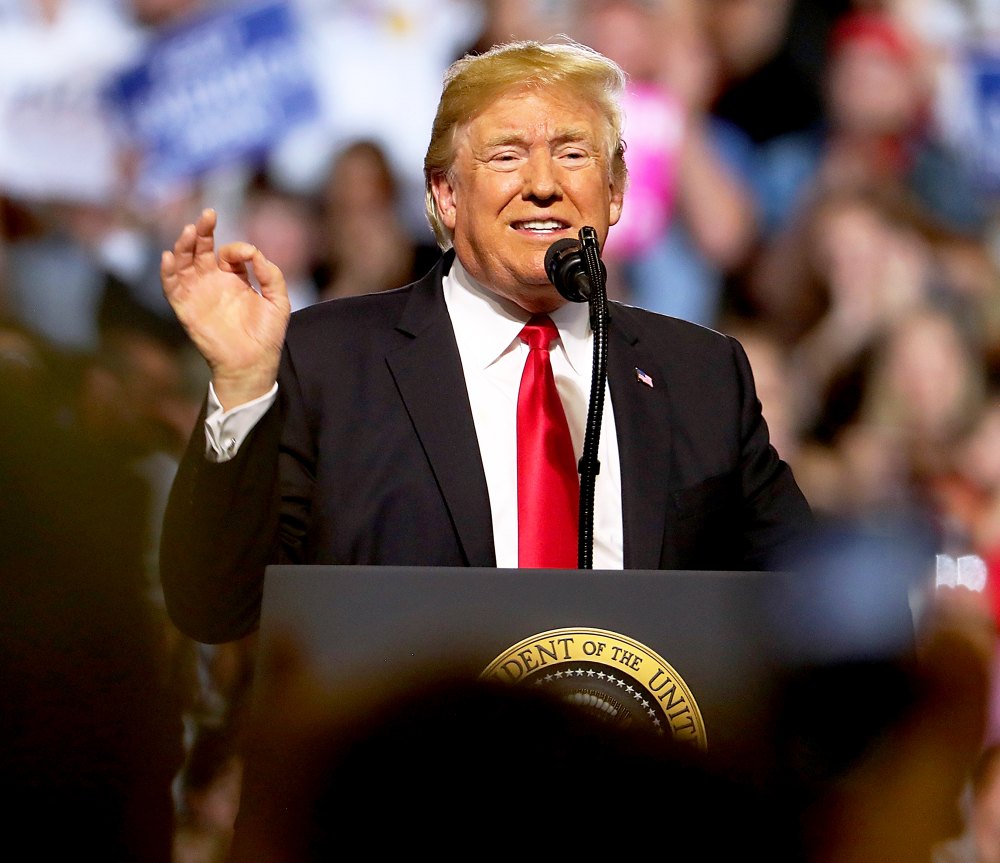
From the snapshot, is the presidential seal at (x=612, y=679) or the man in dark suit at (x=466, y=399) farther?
the man in dark suit at (x=466, y=399)

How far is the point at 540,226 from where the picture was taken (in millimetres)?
1752

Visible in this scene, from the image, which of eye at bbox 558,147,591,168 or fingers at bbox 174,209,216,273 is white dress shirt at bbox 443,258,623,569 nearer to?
eye at bbox 558,147,591,168


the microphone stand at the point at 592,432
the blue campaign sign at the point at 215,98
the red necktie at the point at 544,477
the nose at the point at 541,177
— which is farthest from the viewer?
the blue campaign sign at the point at 215,98

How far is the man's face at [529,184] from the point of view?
5.70 feet

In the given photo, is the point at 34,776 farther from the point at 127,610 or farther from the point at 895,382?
the point at 895,382

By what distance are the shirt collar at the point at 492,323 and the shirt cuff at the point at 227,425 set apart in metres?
0.41

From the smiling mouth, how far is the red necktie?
173 mm

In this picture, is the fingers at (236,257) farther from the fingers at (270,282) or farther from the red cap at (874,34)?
the red cap at (874,34)

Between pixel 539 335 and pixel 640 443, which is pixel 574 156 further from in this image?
pixel 640 443

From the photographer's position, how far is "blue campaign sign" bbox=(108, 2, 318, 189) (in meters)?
3.54

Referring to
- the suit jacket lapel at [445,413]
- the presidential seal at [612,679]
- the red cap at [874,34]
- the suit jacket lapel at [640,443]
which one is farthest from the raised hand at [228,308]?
the red cap at [874,34]

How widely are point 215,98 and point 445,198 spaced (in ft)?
6.21

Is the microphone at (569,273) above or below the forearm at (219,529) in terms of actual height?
above

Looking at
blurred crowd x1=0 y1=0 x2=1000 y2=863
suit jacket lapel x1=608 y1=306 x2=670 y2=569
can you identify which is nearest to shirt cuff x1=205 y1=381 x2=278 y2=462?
suit jacket lapel x1=608 y1=306 x2=670 y2=569
